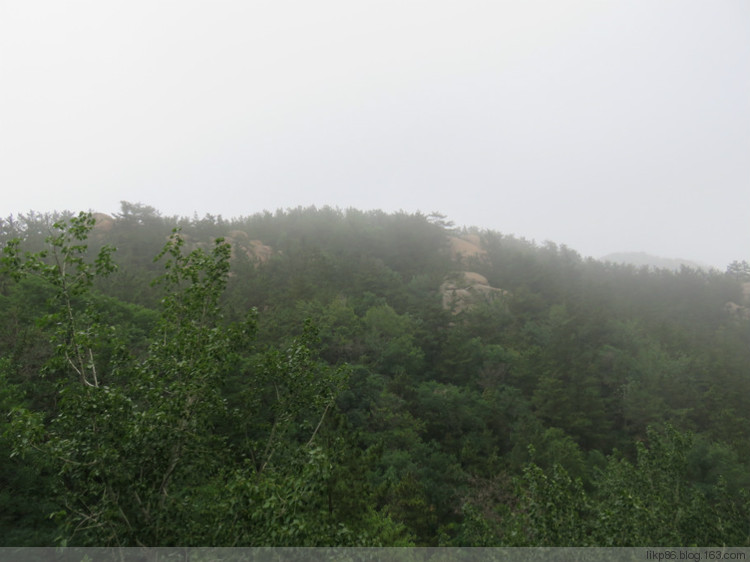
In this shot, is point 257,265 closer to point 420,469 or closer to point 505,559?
point 420,469

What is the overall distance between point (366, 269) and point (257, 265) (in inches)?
439

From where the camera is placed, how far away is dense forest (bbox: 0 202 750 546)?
484cm

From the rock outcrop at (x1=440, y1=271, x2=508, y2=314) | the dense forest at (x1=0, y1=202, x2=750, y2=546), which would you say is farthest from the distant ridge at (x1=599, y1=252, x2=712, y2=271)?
the rock outcrop at (x1=440, y1=271, x2=508, y2=314)

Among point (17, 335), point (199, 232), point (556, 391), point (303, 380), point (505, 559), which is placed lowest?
point (556, 391)

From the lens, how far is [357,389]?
26.5 meters

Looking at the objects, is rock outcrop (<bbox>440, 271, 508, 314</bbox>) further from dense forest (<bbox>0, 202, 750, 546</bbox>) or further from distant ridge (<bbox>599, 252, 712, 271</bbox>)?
distant ridge (<bbox>599, 252, 712, 271</bbox>)

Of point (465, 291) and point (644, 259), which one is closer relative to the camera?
point (465, 291)

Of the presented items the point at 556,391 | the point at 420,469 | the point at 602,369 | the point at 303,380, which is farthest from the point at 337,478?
the point at 602,369

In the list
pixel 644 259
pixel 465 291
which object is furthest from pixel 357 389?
pixel 644 259

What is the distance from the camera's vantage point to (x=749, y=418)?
2970 centimetres

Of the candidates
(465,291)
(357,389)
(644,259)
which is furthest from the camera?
(644,259)

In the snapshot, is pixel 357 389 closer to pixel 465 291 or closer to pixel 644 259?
pixel 465 291

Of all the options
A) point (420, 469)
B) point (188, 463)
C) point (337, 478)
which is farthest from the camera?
point (420, 469)

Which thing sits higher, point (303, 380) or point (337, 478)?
point (303, 380)
